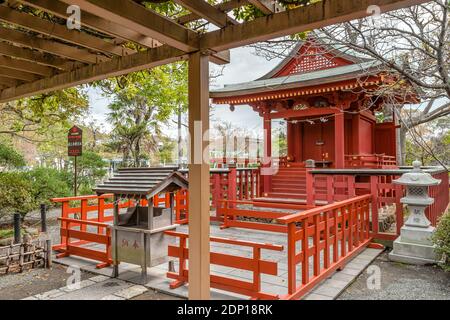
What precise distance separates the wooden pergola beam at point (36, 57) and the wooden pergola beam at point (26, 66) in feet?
0.68

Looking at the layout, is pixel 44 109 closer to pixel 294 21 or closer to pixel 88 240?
pixel 88 240

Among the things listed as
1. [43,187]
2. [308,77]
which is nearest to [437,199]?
[308,77]

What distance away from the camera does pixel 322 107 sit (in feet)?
29.0

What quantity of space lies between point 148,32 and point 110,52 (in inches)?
33.1

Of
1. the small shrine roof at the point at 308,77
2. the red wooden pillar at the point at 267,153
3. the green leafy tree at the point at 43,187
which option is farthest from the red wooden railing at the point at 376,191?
the green leafy tree at the point at 43,187

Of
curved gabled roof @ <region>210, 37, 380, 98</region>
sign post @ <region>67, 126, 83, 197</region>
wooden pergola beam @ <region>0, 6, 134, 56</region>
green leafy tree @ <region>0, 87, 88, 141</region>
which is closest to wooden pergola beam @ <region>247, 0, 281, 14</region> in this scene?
wooden pergola beam @ <region>0, 6, 134, 56</region>

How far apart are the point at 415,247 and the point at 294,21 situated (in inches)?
163

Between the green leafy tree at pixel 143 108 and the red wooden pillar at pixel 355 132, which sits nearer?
the red wooden pillar at pixel 355 132

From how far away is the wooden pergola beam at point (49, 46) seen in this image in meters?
2.61

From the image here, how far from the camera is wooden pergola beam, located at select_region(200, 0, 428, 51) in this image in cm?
175

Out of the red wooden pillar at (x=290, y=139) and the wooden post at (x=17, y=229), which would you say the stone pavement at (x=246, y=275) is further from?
the red wooden pillar at (x=290, y=139)

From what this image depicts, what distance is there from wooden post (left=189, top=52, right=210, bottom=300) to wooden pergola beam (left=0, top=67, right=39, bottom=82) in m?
2.14

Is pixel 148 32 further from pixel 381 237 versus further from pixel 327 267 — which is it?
pixel 381 237

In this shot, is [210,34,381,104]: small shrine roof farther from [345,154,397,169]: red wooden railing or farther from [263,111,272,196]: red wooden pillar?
[345,154,397,169]: red wooden railing
